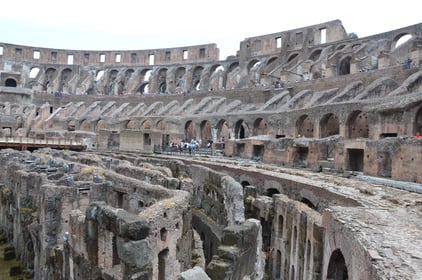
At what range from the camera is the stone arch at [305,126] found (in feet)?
88.2

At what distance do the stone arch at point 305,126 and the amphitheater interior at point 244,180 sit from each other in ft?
0.38

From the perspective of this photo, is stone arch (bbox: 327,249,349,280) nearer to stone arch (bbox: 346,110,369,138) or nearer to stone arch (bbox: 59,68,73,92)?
stone arch (bbox: 346,110,369,138)

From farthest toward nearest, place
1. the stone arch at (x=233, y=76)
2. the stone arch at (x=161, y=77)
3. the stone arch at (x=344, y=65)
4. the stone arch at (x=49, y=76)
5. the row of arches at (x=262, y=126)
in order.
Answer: the stone arch at (x=49, y=76)
the stone arch at (x=161, y=77)
the stone arch at (x=233, y=76)
the stone arch at (x=344, y=65)
the row of arches at (x=262, y=126)

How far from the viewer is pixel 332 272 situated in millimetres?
7336

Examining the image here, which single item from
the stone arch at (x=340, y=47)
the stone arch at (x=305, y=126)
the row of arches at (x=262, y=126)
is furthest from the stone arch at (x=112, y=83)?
the stone arch at (x=305, y=126)

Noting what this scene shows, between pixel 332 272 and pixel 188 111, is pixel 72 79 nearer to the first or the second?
pixel 188 111

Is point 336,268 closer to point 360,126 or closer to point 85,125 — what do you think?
point 360,126

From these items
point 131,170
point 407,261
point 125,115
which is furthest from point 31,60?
point 407,261

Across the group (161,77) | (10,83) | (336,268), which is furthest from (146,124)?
(336,268)

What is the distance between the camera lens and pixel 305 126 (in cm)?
2819

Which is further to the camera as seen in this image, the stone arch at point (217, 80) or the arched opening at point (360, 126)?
the stone arch at point (217, 80)

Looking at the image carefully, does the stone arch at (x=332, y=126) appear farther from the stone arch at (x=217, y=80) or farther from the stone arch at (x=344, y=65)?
the stone arch at (x=217, y=80)

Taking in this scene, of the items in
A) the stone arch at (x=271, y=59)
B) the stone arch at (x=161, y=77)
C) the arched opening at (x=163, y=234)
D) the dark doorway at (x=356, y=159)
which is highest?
the stone arch at (x=271, y=59)

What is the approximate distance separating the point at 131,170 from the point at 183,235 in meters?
6.42
